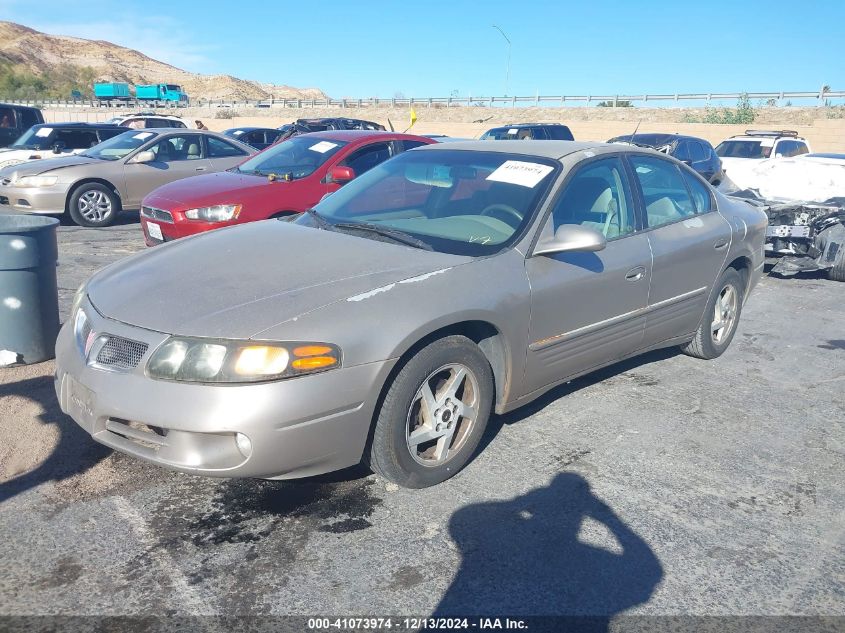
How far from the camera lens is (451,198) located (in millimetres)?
4309

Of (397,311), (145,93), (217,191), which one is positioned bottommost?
(397,311)

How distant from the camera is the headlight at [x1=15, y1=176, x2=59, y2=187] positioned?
10328mm

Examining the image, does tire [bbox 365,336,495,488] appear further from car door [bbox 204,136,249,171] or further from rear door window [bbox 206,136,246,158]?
rear door window [bbox 206,136,246,158]

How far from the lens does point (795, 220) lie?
28.5 ft

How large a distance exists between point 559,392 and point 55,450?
294 centimetres

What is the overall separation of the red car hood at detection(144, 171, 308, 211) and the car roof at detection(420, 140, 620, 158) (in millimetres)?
3114

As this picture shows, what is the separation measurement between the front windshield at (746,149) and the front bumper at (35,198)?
1424 centimetres

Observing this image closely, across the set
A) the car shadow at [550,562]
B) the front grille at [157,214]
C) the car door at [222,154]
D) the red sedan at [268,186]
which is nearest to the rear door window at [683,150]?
the red sedan at [268,186]

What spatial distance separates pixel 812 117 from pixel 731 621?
4126cm

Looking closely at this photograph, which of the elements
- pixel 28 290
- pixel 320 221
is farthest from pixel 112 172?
pixel 320 221

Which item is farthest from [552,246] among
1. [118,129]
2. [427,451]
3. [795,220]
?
[118,129]

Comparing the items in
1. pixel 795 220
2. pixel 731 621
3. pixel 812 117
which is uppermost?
pixel 812 117

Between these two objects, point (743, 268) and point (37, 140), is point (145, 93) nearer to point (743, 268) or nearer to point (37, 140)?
point (37, 140)

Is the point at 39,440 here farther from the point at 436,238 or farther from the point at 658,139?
the point at 658,139
